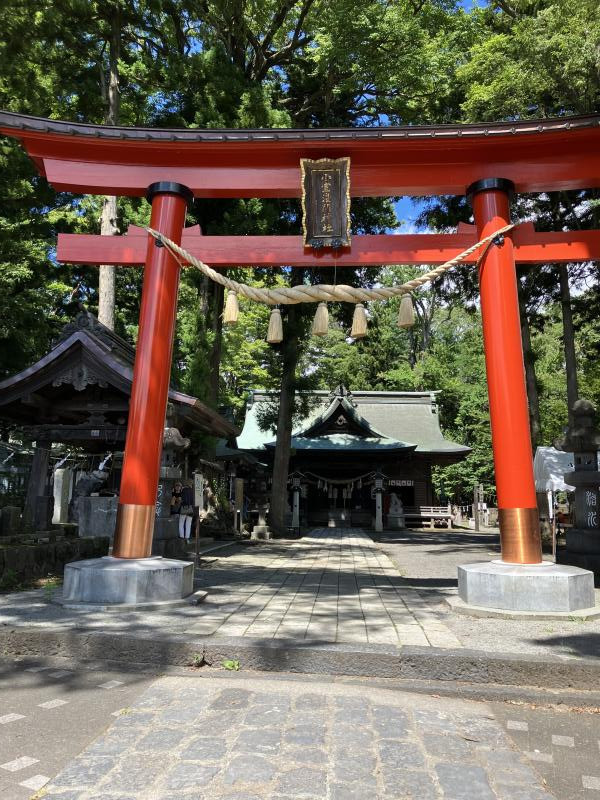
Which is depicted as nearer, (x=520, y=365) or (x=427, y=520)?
(x=520, y=365)

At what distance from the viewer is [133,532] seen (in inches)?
230

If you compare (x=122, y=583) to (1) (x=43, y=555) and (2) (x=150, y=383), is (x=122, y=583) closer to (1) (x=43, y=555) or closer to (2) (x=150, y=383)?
(2) (x=150, y=383)

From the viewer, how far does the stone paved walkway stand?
4.58 meters

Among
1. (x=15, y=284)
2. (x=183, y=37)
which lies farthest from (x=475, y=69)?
(x=15, y=284)

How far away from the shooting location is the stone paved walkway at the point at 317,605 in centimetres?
458

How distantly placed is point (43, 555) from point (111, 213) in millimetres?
8332

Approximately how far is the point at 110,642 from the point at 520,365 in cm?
490

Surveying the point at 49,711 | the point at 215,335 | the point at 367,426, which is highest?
the point at 215,335

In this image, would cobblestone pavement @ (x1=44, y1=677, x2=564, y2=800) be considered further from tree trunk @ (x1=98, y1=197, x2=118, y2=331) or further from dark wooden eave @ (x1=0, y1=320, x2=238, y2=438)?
tree trunk @ (x1=98, y1=197, x2=118, y2=331)

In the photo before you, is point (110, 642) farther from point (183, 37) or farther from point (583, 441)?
point (183, 37)

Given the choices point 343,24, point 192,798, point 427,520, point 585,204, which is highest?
point 343,24

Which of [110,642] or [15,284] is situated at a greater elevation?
[15,284]

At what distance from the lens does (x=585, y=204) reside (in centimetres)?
1555

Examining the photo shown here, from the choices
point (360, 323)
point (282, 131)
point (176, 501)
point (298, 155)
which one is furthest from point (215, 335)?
point (360, 323)
